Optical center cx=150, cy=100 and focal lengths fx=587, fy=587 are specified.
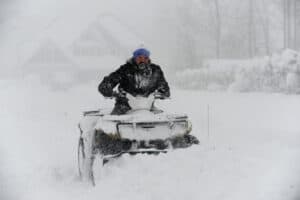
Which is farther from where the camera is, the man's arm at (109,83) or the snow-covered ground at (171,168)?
the man's arm at (109,83)

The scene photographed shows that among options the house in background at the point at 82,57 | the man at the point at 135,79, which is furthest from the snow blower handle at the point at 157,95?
the house in background at the point at 82,57

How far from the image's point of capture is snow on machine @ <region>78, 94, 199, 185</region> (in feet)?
23.4

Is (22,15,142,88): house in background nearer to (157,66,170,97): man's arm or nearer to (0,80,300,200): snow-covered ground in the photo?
(0,80,300,200): snow-covered ground

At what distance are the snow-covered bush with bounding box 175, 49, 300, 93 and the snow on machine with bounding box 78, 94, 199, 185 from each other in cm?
1892

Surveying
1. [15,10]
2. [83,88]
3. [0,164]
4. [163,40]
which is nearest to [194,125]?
[0,164]

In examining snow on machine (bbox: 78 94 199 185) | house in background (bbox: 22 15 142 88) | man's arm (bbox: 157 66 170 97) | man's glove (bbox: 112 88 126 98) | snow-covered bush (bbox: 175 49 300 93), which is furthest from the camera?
house in background (bbox: 22 15 142 88)

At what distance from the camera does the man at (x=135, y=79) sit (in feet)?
25.7

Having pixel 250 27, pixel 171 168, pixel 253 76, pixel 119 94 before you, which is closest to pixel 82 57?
pixel 253 76

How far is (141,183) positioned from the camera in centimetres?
671

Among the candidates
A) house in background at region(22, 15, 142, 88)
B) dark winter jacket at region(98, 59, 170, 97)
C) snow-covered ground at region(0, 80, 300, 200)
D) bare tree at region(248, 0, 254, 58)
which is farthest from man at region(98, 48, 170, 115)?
bare tree at region(248, 0, 254, 58)

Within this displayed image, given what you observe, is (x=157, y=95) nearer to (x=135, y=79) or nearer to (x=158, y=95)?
(x=158, y=95)

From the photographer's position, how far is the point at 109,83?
786cm

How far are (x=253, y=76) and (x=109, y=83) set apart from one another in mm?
21996

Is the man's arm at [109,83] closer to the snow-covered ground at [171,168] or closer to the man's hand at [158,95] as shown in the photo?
the man's hand at [158,95]
